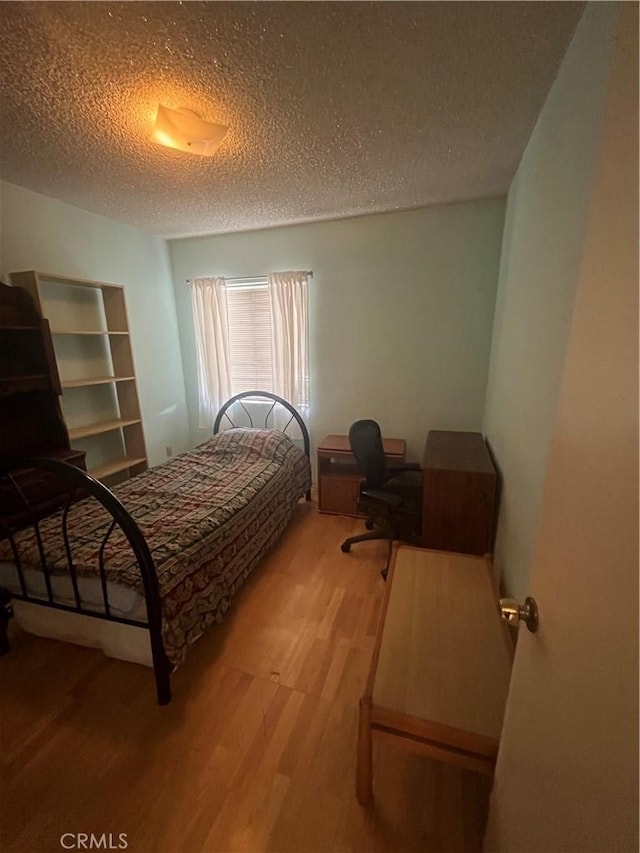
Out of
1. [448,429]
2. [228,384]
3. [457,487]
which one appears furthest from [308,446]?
[457,487]

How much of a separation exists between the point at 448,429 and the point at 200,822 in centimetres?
280

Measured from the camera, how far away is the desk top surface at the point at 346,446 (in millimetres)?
2921

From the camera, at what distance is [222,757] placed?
4.11 feet

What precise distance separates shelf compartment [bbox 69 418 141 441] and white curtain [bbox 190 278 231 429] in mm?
858

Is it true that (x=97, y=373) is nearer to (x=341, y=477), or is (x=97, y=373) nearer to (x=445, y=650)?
(x=341, y=477)

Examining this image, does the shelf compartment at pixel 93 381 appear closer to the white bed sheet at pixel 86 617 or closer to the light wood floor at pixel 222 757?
the white bed sheet at pixel 86 617

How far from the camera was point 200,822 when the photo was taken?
42.8 inches

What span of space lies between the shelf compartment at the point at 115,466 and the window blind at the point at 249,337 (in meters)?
1.18

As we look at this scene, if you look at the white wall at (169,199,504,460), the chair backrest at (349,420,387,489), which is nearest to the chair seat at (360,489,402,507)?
the chair backrest at (349,420,387,489)

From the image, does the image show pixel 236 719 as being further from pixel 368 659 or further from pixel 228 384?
pixel 228 384

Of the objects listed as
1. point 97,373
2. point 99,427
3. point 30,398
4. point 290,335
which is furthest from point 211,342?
point 30,398

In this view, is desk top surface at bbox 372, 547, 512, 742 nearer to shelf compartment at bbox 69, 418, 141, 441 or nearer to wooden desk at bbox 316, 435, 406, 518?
wooden desk at bbox 316, 435, 406, 518

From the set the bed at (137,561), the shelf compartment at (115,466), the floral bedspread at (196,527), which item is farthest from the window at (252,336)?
the bed at (137,561)

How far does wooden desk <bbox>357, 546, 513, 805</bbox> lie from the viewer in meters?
0.95
